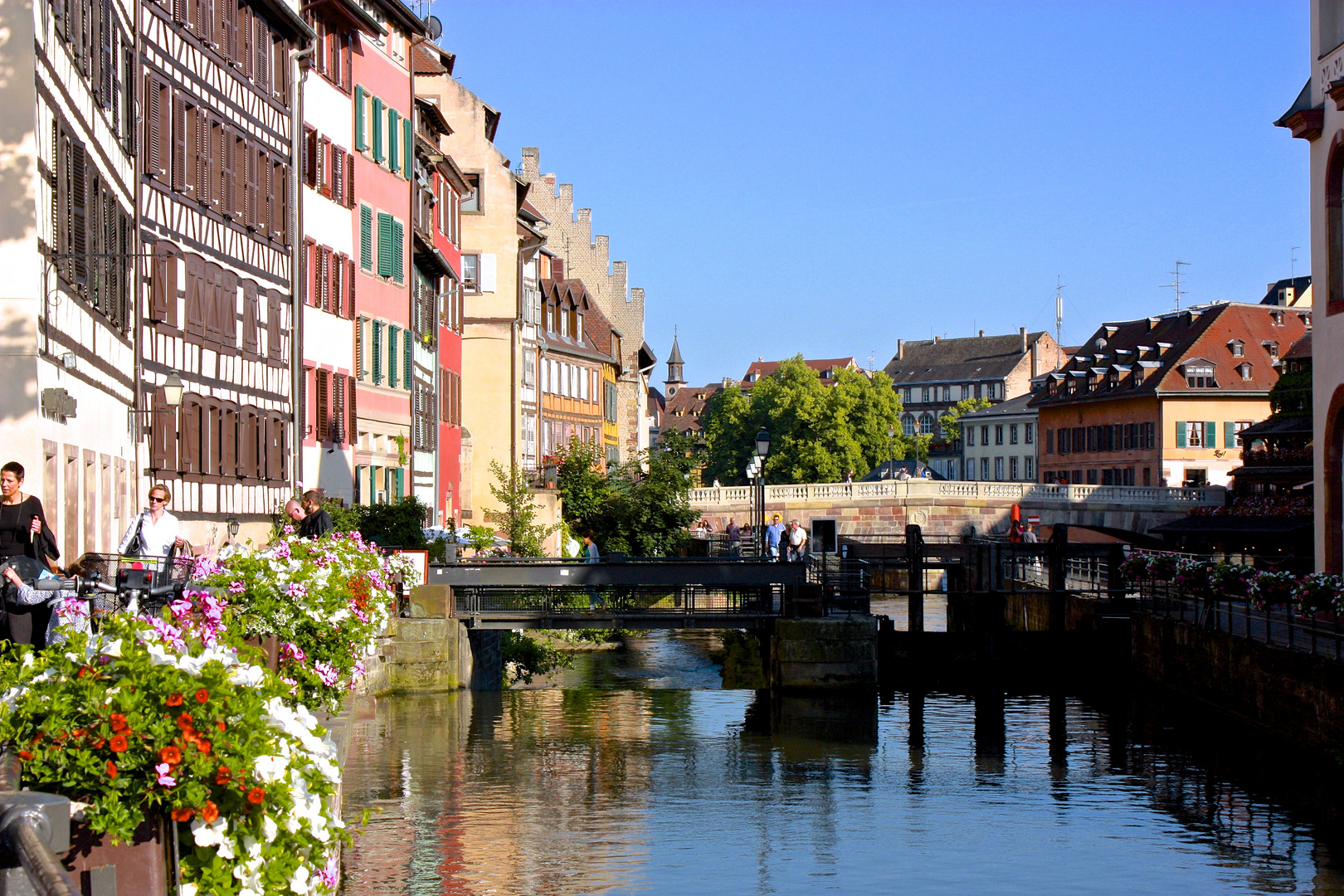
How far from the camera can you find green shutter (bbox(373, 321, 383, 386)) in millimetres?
35250

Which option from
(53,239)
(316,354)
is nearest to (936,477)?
(316,354)

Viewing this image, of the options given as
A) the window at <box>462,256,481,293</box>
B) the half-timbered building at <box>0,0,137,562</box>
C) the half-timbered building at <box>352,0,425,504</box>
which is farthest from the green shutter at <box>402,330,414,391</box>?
the half-timbered building at <box>0,0,137,562</box>

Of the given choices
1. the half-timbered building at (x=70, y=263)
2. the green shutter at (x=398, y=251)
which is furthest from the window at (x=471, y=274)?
the half-timbered building at (x=70, y=263)

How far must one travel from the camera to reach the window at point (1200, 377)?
83875 millimetres

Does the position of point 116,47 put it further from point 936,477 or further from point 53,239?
point 936,477

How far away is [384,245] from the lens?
35.9 metres

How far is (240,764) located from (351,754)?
1529 centimetres

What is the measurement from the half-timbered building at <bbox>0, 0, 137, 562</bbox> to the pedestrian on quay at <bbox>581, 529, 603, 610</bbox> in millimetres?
7641

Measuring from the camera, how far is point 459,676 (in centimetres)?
2620

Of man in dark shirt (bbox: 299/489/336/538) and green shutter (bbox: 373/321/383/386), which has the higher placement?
green shutter (bbox: 373/321/383/386)

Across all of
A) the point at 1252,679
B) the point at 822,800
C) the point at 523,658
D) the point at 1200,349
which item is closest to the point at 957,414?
the point at 1200,349

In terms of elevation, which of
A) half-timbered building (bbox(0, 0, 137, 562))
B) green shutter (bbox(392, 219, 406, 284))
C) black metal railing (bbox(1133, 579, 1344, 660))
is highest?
green shutter (bbox(392, 219, 406, 284))

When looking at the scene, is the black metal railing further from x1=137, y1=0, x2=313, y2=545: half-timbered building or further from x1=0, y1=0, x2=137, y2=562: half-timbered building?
x1=137, y1=0, x2=313, y2=545: half-timbered building

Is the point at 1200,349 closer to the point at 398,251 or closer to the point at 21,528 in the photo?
the point at 398,251
